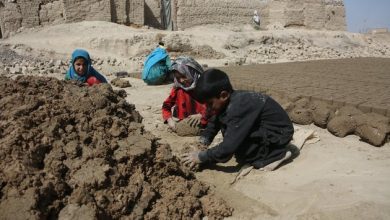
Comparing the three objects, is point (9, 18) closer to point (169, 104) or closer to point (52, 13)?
point (52, 13)

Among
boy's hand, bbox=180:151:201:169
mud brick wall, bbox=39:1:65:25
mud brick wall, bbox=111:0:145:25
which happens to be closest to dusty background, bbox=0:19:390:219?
Result: boy's hand, bbox=180:151:201:169

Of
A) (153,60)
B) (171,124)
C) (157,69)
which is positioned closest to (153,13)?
(153,60)

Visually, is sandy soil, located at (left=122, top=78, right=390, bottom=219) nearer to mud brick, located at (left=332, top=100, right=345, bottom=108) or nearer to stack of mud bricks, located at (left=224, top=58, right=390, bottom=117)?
mud brick, located at (left=332, top=100, right=345, bottom=108)

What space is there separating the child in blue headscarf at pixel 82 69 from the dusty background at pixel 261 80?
79 centimetres

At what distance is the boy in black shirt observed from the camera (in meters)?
2.63

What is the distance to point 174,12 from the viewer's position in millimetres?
14398

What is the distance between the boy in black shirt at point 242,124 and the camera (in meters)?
2.63

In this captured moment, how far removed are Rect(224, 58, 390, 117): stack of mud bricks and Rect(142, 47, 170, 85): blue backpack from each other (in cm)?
130

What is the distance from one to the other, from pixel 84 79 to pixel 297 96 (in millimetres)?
2712

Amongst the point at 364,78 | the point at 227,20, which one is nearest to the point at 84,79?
the point at 364,78

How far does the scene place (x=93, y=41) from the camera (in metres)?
10.5

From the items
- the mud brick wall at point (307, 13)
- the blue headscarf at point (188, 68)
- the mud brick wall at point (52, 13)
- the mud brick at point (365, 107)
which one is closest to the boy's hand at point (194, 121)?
the blue headscarf at point (188, 68)

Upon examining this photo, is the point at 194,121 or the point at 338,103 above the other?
the point at 338,103

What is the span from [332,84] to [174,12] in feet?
33.0
